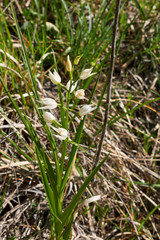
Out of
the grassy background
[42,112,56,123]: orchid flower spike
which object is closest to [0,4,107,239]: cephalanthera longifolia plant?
[42,112,56,123]: orchid flower spike

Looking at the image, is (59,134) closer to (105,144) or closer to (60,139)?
(60,139)

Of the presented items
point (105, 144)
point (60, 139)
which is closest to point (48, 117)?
point (60, 139)

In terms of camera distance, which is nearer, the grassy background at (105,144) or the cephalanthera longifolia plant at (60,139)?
the cephalanthera longifolia plant at (60,139)

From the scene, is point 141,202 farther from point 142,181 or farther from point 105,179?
point 105,179

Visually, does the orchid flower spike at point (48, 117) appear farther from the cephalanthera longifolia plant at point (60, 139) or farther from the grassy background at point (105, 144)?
the grassy background at point (105, 144)

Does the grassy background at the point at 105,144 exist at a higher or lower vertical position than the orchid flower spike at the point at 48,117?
lower

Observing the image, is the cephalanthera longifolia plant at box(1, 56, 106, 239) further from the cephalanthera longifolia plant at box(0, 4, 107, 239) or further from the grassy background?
the grassy background

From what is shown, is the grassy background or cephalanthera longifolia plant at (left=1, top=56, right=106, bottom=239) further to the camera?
the grassy background

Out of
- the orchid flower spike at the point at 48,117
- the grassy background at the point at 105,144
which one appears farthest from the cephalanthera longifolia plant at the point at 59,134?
the grassy background at the point at 105,144
